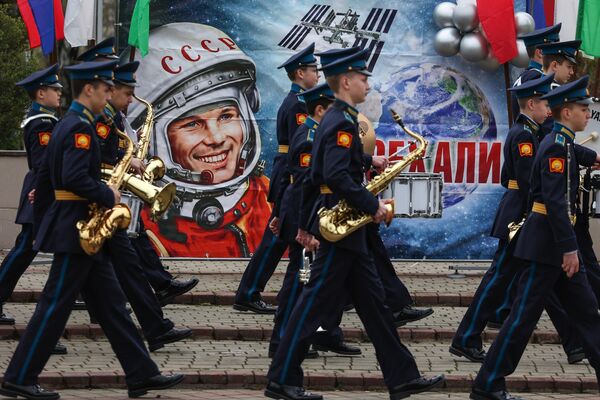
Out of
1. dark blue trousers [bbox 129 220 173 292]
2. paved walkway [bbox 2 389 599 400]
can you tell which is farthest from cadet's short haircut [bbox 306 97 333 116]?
dark blue trousers [bbox 129 220 173 292]

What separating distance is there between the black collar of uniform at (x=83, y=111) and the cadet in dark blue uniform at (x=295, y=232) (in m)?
1.75

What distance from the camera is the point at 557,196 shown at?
343 inches

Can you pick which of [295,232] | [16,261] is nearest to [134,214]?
[16,261]

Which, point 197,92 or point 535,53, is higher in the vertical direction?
point 535,53

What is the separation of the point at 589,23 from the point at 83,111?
7.18m

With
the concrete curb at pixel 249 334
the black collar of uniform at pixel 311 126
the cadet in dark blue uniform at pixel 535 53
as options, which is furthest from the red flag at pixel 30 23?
the black collar of uniform at pixel 311 126

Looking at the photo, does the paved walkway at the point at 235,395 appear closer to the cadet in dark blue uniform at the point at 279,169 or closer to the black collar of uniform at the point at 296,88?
the cadet in dark blue uniform at the point at 279,169

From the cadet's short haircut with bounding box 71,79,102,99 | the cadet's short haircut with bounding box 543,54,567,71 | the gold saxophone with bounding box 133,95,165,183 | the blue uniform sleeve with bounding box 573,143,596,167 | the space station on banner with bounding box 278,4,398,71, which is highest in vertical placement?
the cadet's short haircut with bounding box 71,79,102,99

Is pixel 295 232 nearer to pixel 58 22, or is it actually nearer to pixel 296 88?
pixel 296 88

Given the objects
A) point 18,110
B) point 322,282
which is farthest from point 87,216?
point 18,110

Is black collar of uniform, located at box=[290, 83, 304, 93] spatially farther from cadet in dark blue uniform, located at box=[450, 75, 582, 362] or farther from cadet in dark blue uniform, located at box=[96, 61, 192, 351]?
cadet in dark blue uniform, located at box=[450, 75, 582, 362]

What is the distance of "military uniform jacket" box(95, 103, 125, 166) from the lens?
35.0 ft

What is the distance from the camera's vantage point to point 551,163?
8.74 m

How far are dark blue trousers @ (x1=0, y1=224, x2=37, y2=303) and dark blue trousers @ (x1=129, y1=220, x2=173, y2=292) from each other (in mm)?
869
